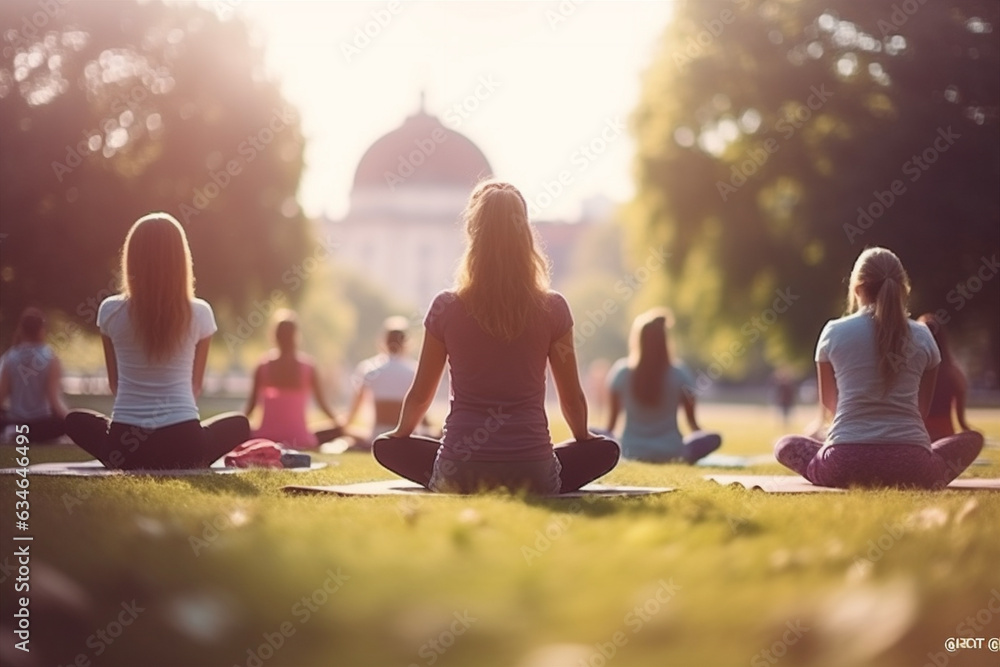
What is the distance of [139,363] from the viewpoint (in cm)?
801

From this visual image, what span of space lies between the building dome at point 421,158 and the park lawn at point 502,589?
3700 inches

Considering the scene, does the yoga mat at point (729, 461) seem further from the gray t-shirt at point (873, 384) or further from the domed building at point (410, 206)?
the domed building at point (410, 206)

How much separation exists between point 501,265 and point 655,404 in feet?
18.7

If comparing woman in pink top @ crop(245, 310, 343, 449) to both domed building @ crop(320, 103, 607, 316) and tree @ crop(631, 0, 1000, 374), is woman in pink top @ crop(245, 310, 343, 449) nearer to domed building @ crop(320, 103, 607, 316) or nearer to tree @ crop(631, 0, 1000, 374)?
tree @ crop(631, 0, 1000, 374)

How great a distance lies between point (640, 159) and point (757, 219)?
7.95ft

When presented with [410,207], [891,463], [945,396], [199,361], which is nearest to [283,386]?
[199,361]

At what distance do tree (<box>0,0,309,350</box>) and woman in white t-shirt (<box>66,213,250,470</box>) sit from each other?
11938mm

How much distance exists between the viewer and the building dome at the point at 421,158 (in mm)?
99438

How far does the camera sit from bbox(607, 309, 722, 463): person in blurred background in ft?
38.3

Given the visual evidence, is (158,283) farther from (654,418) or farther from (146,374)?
(654,418)

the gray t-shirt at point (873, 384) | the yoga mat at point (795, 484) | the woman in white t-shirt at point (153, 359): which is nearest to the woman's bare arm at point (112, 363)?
the woman in white t-shirt at point (153, 359)

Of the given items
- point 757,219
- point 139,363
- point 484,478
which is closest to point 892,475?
point 484,478

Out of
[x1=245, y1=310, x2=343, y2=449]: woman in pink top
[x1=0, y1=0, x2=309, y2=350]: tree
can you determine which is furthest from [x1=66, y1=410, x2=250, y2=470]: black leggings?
[x1=0, y1=0, x2=309, y2=350]: tree

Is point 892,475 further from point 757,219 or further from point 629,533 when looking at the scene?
point 757,219
